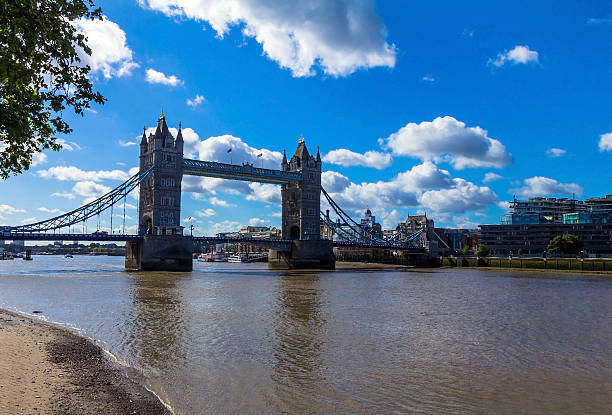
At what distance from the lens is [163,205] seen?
64.4 m

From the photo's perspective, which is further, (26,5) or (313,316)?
(313,316)

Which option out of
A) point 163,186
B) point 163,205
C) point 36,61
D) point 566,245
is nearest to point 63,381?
point 36,61

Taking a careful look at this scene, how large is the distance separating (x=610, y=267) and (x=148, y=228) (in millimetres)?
62595

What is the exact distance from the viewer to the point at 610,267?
65.3 metres

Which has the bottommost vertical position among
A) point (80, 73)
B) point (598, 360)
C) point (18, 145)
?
point (598, 360)

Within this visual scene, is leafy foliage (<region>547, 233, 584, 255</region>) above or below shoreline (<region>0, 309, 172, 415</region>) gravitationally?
above

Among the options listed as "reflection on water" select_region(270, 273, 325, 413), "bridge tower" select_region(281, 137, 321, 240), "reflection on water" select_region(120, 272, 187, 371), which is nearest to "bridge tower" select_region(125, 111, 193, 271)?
"bridge tower" select_region(281, 137, 321, 240)

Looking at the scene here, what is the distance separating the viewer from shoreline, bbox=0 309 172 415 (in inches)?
328

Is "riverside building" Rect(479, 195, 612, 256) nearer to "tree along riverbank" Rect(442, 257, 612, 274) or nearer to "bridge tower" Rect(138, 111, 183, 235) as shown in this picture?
"tree along riverbank" Rect(442, 257, 612, 274)

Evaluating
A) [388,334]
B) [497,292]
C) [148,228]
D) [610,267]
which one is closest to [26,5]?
[388,334]

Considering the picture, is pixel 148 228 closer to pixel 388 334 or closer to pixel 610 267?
pixel 388 334

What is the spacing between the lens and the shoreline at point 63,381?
8.33 m

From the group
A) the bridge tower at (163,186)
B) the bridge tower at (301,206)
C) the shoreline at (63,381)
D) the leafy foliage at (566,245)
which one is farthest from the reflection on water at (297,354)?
the leafy foliage at (566,245)

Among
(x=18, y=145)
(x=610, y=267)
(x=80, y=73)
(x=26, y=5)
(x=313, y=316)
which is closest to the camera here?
(x=26, y=5)
